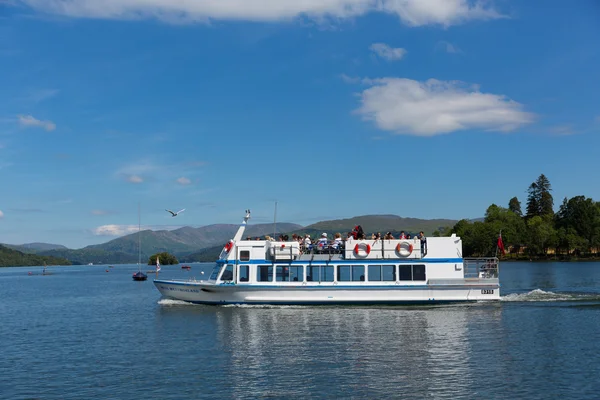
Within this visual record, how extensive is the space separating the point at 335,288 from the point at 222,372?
19060mm

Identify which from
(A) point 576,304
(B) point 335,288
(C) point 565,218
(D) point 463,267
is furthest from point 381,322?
(C) point 565,218

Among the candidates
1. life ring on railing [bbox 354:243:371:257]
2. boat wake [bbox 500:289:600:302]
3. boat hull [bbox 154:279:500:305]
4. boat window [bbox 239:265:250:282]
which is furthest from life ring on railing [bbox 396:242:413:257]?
boat window [bbox 239:265:250:282]

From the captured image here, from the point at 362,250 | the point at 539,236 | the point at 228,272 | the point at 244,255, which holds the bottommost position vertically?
the point at 228,272

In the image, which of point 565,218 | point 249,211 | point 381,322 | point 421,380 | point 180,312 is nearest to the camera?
point 421,380

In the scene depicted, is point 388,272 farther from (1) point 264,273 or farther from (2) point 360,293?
(1) point 264,273

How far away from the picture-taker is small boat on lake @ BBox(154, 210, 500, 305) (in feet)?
136

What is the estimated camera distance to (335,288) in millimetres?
41531

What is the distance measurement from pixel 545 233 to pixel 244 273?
132 metres

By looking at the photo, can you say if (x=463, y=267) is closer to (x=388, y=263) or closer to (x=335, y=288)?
Answer: (x=388, y=263)

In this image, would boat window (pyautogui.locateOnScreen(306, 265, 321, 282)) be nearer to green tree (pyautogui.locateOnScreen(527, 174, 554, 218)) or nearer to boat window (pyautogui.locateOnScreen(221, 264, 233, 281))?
boat window (pyautogui.locateOnScreen(221, 264, 233, 281))

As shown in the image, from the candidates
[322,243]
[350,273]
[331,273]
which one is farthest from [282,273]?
[350,273]

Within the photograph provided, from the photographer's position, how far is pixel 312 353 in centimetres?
2633

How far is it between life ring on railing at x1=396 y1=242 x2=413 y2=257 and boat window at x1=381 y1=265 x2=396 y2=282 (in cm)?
108

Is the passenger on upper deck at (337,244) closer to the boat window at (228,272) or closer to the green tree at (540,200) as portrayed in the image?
the boat window at (228,272)
